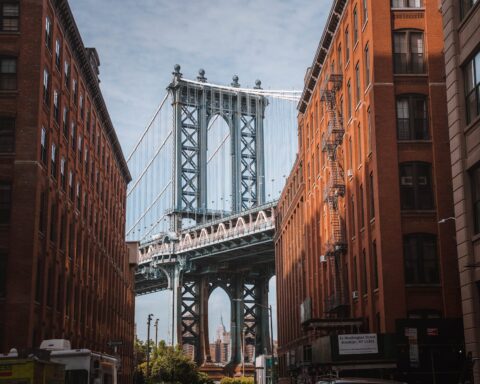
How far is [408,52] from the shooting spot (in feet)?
140

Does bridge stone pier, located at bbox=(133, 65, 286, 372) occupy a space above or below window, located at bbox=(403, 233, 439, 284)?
above

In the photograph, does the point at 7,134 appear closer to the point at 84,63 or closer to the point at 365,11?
the point at 84,63

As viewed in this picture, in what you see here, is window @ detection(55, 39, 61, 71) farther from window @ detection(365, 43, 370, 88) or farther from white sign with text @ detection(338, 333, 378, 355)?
white sign with text @ detection(338, 333, 378, 355)

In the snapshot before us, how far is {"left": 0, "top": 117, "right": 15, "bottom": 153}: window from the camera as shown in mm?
43438

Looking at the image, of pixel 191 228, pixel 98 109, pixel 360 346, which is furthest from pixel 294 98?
pixel 360 346

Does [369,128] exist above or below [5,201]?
above

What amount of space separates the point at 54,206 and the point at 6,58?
928 centimetres

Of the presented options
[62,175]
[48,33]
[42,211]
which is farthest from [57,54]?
[42,211]

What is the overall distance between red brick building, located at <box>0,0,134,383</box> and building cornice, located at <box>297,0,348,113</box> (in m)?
16.0

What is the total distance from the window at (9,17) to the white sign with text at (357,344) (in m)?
23.6

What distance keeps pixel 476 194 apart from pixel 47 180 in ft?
84.8

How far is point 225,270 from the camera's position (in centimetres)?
14075

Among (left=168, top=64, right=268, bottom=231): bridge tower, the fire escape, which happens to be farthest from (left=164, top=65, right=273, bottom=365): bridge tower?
the fire escape

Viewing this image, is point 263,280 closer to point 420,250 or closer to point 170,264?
point 170,264
